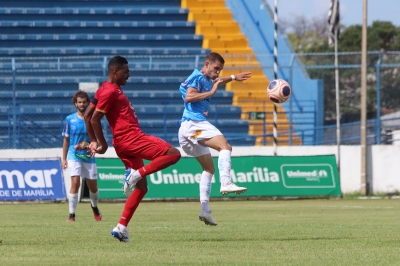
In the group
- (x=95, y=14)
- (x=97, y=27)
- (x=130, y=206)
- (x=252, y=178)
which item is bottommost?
(x=252, y=178)

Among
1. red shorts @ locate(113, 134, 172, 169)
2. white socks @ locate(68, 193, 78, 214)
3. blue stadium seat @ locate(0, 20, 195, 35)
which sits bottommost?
white socks @ locate(68, 193, 78, 214)

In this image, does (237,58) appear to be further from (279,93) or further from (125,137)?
(125,137)

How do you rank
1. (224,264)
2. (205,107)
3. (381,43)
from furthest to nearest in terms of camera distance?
(381,43) < (205,107) < (224,264)

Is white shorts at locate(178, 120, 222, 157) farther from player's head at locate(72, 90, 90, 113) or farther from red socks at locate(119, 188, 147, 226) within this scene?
player's head at locate(72, 90, 90, 113)

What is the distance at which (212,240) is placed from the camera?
9680 mm

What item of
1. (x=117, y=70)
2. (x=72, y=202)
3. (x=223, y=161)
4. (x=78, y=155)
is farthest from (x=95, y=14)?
(x=117, y=70)

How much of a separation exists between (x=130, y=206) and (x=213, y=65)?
2743 mm

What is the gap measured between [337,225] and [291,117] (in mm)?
14454

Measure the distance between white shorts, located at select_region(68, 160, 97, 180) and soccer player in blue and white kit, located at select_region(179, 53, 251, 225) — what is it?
10.9ft

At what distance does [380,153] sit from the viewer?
74.6 feet

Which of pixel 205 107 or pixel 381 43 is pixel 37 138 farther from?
pixel 381 43

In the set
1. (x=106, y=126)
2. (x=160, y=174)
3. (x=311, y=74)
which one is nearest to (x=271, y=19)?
(x=311, y=74)

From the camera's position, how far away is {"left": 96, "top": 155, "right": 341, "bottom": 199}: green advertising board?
70.0 feet

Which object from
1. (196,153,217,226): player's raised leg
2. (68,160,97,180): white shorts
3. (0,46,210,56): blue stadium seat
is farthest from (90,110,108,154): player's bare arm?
(0,46,210,56): blue stadium seat
